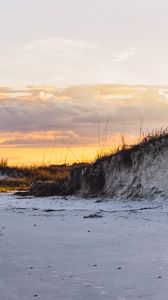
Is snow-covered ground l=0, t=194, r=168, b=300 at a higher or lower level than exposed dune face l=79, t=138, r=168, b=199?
lower

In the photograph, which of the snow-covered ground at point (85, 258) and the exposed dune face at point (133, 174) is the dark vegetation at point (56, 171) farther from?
the snow-covered ground at point (85, 258)

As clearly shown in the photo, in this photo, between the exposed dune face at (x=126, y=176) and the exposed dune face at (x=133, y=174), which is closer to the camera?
the exposed dune face at (x=133, y=174)

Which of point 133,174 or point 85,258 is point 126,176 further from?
point 85,258

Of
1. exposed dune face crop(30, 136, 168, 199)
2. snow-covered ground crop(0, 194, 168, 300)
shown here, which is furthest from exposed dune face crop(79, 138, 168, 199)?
snow-covered ground crop(0, 194, 168, 300)

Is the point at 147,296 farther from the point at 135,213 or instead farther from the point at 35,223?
the point at 135,213

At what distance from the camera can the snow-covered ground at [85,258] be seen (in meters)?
5.99

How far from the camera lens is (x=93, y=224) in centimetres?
1255

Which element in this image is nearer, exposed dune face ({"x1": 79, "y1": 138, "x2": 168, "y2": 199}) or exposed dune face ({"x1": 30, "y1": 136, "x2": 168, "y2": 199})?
exposed dune face ({"x1": 79, "y1": 138, "x2": 168, "y2": 199})

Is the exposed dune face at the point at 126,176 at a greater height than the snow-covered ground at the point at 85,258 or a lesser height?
greater

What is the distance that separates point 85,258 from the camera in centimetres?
791

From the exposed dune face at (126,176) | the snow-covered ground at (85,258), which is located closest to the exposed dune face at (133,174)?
the exposed dune face at (126,176)

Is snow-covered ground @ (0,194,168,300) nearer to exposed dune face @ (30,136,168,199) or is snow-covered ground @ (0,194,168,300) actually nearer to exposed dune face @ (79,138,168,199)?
exposed dune face @ (79,138,168,199)

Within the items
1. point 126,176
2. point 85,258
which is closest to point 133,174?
point 126,176

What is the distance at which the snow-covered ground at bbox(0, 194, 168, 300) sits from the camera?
5.99 meters
